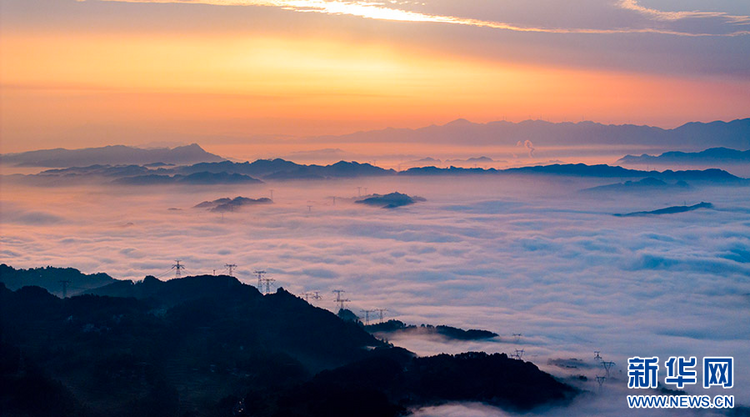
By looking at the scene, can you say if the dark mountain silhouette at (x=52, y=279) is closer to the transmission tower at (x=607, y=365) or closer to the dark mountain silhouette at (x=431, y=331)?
the dark mountain silhouette at (x=431, y=331)

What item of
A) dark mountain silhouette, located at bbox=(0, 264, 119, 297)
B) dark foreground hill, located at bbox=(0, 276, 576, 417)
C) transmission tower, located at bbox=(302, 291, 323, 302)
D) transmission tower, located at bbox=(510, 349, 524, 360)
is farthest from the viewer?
transmission tower, located at bbox=(302, 291, 323, 302)

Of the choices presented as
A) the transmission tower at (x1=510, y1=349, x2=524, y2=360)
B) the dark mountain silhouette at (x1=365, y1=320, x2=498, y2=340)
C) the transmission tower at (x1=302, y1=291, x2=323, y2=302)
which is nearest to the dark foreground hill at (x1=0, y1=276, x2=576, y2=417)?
the transmission tower at (x1=510, y1=349, x2=524, y2=360)

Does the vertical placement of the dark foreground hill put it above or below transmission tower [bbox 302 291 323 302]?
below

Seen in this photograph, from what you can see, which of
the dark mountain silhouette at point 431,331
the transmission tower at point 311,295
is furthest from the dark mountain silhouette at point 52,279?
the dark mountain silhouette at point 431,331

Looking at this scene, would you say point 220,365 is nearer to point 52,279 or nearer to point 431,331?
point 431,331

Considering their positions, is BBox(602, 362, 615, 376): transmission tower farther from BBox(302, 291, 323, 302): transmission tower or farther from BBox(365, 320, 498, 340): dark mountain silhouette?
BBox(302, 291, 323, 302): transmission tower

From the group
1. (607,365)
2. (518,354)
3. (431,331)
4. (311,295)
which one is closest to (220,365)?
(431,331)

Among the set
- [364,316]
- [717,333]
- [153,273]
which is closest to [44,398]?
[364,316]
